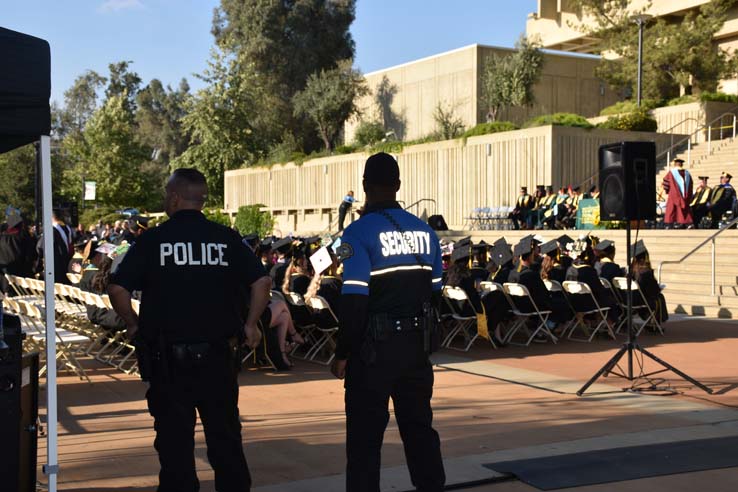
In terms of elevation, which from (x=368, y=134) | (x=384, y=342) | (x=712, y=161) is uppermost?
(x=368, y=134)

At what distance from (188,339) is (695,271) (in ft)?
46.6

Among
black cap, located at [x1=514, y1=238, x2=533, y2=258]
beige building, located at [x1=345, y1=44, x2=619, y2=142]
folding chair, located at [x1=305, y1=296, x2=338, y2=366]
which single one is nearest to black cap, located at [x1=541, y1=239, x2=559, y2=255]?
black cap, located at [x1=514, y1=238, x2=533, y2=258]

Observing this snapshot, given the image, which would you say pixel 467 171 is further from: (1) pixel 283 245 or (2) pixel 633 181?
(2) pixel 633 181

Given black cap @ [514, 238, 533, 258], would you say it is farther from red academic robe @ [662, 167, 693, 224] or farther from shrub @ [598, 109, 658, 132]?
shrub @ [598, 109, 658, 132]

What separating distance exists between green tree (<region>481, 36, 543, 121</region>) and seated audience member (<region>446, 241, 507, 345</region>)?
78.4 ft

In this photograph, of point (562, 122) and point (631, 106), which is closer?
point (562, 122)

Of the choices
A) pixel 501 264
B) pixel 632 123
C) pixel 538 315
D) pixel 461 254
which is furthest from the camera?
pixel 632 123

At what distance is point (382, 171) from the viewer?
426cm

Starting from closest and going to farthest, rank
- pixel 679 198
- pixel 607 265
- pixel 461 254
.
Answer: pixel 461 254 < pixel 607 265 < pixel 679 198

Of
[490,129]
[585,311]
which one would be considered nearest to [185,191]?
[585,311]

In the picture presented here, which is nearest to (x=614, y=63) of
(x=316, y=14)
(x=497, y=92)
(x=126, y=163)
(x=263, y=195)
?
(x=497, y=92)

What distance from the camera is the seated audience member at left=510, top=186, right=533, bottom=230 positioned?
2378cm

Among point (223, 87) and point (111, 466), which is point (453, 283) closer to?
point (111, 466)

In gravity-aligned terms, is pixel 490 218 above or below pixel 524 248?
above
